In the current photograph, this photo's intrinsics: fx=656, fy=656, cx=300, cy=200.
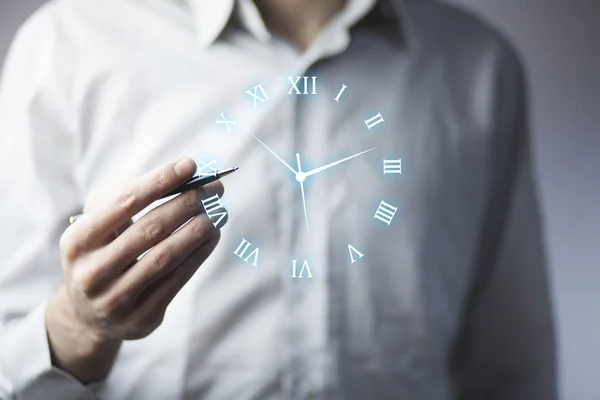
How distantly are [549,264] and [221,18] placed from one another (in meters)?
0.44

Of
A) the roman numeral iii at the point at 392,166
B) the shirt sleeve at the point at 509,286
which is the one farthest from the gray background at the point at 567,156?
the roman numeral iii at the point at 392,166

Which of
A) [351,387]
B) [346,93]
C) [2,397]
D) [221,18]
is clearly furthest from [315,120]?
[2,397]

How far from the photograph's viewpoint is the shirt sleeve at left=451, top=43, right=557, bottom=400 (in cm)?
71

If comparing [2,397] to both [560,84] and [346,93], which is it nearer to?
[346,93]

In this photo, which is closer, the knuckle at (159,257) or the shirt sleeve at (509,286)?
the knuckle at (159,257)

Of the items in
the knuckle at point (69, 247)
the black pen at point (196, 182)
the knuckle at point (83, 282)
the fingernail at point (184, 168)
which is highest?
the fingernail at point (184, 168)

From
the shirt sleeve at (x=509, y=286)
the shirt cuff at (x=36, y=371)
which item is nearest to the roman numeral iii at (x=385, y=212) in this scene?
the shirt sleeve at (x=509, y=286)

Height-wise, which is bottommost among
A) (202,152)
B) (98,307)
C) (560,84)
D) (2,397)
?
(2,397)

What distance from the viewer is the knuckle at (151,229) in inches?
22.7

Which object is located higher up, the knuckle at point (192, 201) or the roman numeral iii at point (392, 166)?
the roman numeral iii at point (392, 166)

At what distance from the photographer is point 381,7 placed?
73 cm

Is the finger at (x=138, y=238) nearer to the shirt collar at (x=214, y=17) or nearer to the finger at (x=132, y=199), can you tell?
the finger at (x=132, y=199)

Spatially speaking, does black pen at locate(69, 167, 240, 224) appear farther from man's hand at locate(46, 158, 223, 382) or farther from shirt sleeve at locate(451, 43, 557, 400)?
shirt sleeve at locate(451, 43, 557, 400)

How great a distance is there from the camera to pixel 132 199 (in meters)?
0.57
